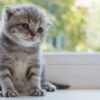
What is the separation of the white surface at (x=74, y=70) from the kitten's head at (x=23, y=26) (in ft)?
0.88

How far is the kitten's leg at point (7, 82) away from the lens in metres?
1.14

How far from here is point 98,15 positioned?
1582mm

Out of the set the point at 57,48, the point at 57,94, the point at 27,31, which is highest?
the point at 27,31

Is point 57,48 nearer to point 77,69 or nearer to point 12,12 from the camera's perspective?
point 77,69

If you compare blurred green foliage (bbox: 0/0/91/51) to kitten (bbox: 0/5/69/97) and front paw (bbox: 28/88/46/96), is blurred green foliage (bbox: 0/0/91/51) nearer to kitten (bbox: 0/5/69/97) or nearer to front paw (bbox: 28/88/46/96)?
kitten (bbox: 0/5/69/97)

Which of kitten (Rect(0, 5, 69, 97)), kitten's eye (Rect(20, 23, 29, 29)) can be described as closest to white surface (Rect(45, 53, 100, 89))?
kitten (Rect(0, 5, 69, 97))

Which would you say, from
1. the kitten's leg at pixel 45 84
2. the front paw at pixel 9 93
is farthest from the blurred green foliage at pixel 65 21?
the front paw at pixel 9 93

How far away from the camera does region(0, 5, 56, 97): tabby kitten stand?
1.19 meters

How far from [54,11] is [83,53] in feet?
0.80

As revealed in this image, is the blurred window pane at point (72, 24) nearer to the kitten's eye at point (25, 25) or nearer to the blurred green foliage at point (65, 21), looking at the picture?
the blurred green foliage at point (65, 21)

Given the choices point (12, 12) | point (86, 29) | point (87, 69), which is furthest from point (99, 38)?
point (12, 12)

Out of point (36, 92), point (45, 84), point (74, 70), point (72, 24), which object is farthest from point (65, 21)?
point (36, 92)

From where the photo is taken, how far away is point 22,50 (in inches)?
48.9

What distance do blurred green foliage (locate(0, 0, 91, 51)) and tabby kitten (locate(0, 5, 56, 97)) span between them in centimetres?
29
